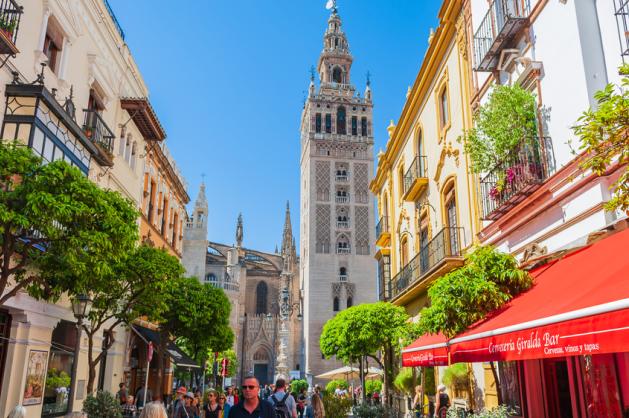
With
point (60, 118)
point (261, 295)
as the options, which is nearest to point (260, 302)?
point (261, 295)

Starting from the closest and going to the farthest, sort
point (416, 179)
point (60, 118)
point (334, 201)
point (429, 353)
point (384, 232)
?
Answer: point (429, 353) → point (60, 118) → point (416, 179) → point (384, 232) → point (334, 201)

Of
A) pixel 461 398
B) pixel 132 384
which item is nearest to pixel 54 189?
pixel 461 398

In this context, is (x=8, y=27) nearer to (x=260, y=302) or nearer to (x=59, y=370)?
(x=59, y=370)

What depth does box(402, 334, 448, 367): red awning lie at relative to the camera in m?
8.77

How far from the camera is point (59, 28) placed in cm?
1409

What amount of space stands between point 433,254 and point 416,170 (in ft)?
12.3

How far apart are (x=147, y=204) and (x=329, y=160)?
44.7 metres

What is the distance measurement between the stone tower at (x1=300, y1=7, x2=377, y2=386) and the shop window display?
4492cm

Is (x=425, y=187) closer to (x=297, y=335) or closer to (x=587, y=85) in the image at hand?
(x=587, y=85)

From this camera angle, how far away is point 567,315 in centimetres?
489

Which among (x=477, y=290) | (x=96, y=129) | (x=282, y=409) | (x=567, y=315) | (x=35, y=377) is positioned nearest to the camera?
(x=567, y=315)

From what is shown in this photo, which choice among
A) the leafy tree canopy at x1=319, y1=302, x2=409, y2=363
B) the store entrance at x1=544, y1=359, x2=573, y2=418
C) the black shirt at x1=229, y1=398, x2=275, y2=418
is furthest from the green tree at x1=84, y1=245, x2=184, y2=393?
the store entrance at x1=544, y1=359, x2=573, y2=418

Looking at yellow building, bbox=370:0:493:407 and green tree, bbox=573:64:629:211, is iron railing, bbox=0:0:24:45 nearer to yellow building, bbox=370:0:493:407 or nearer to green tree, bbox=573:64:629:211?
yellow building, bbox=370:0:493:407

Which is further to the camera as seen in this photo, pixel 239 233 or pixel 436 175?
pixel 239 233
